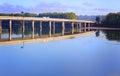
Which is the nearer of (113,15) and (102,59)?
(102,59)

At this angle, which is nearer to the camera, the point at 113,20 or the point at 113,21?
the point at 113,20

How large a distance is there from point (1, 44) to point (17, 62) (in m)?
19.8

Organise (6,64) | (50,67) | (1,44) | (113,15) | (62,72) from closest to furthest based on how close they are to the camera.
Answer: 1. (62,72)
2. (50,67)
3. (6,64)
4. (1,44)
5. (113,15)

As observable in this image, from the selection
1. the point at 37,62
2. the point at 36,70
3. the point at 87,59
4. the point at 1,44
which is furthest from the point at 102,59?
the point at 1,44

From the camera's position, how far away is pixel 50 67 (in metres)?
31.1

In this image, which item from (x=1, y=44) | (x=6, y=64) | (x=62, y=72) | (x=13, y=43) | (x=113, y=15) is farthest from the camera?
(x=113, y=15)

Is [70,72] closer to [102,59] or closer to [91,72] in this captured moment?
[91,72]

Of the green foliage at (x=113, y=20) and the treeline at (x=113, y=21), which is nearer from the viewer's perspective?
the treeline at (x=113, y=21)

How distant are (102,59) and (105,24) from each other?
129523mm

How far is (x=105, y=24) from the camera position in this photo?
165 metres

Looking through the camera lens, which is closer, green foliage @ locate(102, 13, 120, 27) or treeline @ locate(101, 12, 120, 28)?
treeline @ locate(101, 12, 120, 28)

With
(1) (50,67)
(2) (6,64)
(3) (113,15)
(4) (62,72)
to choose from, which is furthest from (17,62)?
(3) (113,15)

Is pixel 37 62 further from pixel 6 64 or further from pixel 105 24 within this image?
pixel 105 24

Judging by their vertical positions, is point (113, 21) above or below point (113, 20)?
below
